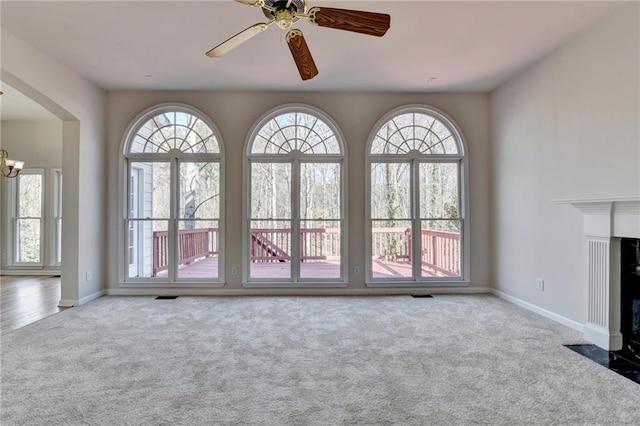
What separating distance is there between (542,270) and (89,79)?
21.3 ft

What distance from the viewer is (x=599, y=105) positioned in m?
3.15

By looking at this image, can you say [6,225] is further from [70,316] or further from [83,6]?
[83,6]

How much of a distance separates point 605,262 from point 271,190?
407 cm

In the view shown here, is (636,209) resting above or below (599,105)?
below

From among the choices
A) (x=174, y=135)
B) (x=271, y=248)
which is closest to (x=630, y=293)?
(x=271, y=248)

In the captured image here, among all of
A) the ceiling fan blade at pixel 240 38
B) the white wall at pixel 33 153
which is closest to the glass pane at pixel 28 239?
the white wall at pixel 33 153

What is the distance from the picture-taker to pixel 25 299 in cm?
473

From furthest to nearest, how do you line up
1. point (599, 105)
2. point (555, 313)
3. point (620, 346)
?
point (555, 313) < point (599, 105) < point (620, 346)

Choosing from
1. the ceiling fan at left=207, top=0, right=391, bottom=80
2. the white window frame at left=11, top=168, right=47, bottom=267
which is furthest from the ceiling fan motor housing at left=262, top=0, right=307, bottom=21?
the white window frame at left=11, top=168, right=47, bottom=267

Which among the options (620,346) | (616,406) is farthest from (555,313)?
(616,406)

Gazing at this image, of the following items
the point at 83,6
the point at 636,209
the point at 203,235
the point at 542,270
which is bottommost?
Result: the point at 542,270

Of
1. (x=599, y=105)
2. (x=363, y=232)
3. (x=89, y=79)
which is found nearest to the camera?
(x=599, y=105)

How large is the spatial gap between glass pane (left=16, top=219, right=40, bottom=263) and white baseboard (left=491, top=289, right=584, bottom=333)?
345 inches

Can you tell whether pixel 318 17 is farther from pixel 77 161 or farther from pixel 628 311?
pixel 77 161
